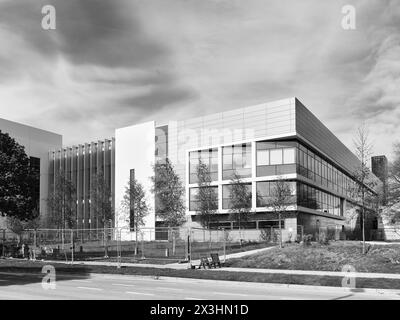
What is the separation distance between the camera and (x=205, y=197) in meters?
54.0

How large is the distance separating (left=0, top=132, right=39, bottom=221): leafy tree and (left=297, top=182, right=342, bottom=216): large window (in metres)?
28.7

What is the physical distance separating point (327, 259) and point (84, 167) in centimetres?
6393

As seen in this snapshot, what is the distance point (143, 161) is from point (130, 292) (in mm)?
53336

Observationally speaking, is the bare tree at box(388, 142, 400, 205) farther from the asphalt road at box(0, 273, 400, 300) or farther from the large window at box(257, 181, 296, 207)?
the asphalt road at box(0, 273, 400, 300)

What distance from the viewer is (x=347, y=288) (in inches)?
726

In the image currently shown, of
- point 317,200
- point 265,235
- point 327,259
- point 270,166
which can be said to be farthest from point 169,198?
point 327,259

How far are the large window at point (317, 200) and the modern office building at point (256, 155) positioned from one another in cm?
11

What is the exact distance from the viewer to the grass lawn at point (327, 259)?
2483 cm

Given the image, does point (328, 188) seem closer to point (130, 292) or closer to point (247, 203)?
point (247, 203)

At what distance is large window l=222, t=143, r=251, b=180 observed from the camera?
56.9 m

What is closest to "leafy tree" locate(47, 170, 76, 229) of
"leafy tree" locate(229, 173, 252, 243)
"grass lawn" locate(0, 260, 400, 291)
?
"leafy tree" locate(229, 173, 252, 243)

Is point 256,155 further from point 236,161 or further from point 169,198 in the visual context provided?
point 169,198

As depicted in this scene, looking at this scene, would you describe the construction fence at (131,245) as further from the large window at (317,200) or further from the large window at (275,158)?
the large window at (275,158)
